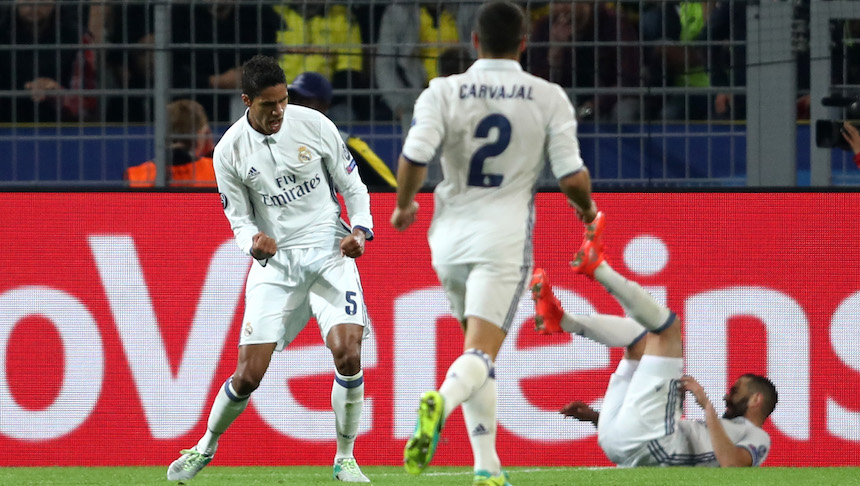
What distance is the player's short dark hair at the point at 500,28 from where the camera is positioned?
5.46 m

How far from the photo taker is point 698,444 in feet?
25.8

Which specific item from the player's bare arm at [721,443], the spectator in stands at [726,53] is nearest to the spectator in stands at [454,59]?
the spectator in stands at [726,53]

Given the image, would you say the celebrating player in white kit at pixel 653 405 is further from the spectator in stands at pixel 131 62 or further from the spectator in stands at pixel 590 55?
the spectator in stands at pixel 131 62

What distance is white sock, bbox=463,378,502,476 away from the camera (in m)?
5.42

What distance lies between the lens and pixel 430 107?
5.39m

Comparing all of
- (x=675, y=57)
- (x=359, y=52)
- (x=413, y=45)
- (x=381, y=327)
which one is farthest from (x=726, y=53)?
(x=381, y=327)

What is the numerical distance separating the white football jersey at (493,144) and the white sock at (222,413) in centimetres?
173

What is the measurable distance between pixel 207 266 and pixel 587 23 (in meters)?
2.43

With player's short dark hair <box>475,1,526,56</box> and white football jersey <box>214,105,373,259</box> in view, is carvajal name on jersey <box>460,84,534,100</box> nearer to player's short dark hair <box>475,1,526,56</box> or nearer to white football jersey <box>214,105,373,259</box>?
player's short dark hair <box>475,1,526,56</box>

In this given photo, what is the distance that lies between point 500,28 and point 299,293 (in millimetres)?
1921

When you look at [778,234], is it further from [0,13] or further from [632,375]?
[0,13]

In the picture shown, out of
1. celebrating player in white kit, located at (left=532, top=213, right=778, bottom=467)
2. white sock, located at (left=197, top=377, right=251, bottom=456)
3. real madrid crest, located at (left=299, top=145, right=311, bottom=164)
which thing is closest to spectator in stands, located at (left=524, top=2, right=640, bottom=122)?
celebrating player in white kit, located at (left=532, top=213, right=778, bottom=467)

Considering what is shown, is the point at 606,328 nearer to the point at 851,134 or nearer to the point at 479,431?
the point at 851,134

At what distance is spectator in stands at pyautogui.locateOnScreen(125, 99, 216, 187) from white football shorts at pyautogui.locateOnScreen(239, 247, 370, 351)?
174cm
